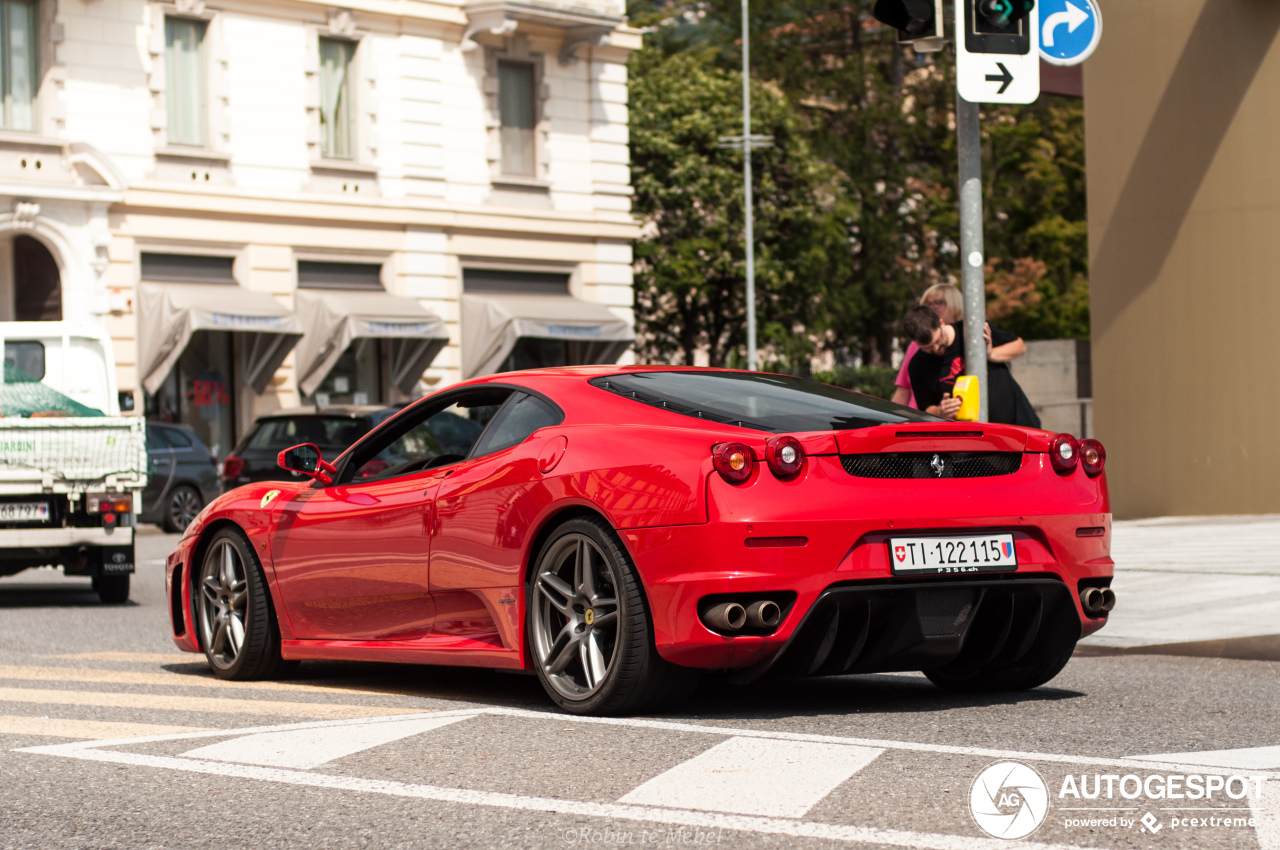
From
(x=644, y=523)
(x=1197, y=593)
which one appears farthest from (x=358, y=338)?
(x=644, y=523)

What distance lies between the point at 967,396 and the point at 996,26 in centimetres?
200

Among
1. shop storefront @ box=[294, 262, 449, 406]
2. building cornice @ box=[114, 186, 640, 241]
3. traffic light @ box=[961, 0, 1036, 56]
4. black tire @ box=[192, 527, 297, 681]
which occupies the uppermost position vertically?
building cornice @ box=[114, 186, 640, 241]

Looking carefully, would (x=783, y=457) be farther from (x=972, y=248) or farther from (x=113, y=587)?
(x=113, y=587)

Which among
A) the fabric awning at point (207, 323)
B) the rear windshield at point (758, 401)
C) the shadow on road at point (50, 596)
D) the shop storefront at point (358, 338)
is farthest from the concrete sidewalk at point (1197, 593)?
the shop storefront at point (358, 338)

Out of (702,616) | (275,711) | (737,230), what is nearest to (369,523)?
(275,711)

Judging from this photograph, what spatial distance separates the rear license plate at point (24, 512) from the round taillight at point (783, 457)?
29.0 feet

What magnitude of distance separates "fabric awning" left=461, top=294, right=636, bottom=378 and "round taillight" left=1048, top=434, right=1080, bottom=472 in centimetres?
2471

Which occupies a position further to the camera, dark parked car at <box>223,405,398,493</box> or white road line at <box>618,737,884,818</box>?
dark parked car at <box>223,405,398,493</box>

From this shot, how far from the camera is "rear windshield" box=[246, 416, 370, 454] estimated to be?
19812 millimetres

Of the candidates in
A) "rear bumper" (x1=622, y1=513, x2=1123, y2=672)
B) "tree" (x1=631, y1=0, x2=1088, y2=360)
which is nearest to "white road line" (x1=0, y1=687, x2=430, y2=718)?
"rear bumper" (x1=622, y1=513, x2=1123, y2=672)

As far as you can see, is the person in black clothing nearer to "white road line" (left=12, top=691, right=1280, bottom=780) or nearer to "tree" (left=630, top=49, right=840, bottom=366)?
"white road line" (left=12, top=691, right=1280, bottom=780)

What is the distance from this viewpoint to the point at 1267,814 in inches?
180

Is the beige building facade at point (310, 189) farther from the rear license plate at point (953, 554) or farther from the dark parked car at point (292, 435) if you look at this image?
the rear license plate at point (953, 554)

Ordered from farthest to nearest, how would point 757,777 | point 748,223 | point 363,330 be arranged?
point 748,223 < point 363,330 < point 757,777
